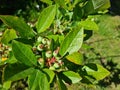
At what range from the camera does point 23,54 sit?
1.17m

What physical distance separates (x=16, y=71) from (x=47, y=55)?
0.46 feet

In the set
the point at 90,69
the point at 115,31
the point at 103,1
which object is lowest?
the point at 115,31

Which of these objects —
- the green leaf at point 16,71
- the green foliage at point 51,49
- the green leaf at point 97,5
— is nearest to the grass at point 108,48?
the green foliage at point 51,49

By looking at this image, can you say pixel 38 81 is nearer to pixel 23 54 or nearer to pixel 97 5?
pixel 23 54

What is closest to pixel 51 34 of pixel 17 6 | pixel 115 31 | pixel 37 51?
pixel 37 51

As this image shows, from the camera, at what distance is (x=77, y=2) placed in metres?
1.39

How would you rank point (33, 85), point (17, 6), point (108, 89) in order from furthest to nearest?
1. point (17, 6)
2. point (108, 89)
3. point (33, 85)

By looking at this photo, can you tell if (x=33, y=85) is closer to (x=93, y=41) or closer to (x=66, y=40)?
(x=66, y=40)

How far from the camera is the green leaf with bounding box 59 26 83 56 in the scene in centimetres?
123

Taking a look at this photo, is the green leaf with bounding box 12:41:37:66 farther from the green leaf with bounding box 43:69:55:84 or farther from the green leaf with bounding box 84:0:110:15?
the green leaf with bounding box 84:0:110:15

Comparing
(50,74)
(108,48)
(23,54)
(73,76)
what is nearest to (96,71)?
(73,76)

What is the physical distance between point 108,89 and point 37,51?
98.3 inches

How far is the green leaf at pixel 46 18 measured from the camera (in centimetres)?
129

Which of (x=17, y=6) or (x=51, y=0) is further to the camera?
(x=17, y=6)
